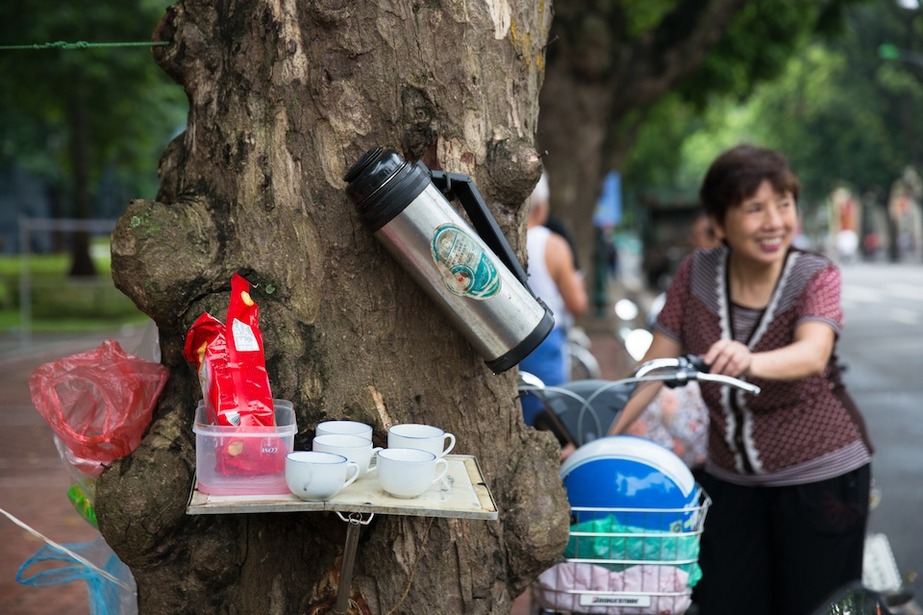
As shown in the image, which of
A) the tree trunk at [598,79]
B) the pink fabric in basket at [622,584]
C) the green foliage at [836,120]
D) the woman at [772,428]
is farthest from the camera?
the green foliage at [836,120]

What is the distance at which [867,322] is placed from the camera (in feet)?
68.5

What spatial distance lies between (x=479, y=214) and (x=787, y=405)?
150 cm

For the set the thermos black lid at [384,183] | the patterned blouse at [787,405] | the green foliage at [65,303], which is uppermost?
the thermos black lid at [384,183]

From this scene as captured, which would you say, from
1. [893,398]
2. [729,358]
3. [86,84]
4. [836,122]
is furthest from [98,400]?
[836,122]

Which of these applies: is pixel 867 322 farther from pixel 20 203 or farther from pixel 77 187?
pixel 20 203

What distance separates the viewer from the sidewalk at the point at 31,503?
5.58 m

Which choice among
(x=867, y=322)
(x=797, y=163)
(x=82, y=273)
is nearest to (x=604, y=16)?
(x=867, y=322)

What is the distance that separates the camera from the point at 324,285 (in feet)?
8.04

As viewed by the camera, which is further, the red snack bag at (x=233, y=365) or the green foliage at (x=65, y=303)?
the green foliage at (x=65, y=303)

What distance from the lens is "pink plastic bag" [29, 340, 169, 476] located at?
255 cm

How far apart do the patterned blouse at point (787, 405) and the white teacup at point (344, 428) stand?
1.47m

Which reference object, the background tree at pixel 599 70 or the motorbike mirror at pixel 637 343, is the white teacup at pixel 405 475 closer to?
the motorbike mirror at pixel 637 343

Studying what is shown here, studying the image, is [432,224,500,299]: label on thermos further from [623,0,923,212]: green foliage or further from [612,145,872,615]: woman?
[623,0,923,212]: green foliage

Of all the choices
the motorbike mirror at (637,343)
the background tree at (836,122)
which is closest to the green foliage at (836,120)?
→ the background tree at (836,122)
